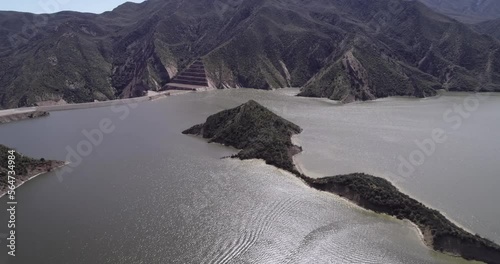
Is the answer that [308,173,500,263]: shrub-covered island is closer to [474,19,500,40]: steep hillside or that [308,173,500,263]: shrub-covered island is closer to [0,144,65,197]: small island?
[0,144,65,197]: small island

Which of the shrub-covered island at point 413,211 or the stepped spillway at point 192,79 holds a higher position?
the stepped spillway at point 192,79

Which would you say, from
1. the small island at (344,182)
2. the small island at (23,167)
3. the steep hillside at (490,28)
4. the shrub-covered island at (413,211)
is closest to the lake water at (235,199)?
the shrub-covered island at (413,211)

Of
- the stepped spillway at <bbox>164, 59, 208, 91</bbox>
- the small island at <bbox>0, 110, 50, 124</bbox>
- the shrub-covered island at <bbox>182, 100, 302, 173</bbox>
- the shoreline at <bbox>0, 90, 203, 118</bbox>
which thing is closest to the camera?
the shrub-covered island at <bbox>182, 100, 302, 173</bbox>

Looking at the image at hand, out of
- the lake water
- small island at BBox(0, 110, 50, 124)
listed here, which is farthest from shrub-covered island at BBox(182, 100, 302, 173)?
small island at BBox(0, 110, 50, 124)

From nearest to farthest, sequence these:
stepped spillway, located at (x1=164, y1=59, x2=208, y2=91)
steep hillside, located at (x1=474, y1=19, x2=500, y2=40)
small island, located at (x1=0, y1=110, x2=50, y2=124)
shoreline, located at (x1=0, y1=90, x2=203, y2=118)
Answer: small island, located at (x1=0, y1=110, x2=50, y2=124) < shoreline, located at (x1=0, y1=90, x2=203, y2=118) < stepped spillway, located at (x1=164, y1=59, x2=208, y2=91) < steep hillside, located at (x1=474, y1=19, x2=500, y2=40)

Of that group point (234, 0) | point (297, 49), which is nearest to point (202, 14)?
point (234, 0)

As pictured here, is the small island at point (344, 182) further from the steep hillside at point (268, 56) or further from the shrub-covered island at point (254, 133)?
the steep hillside at point (268, 56)
